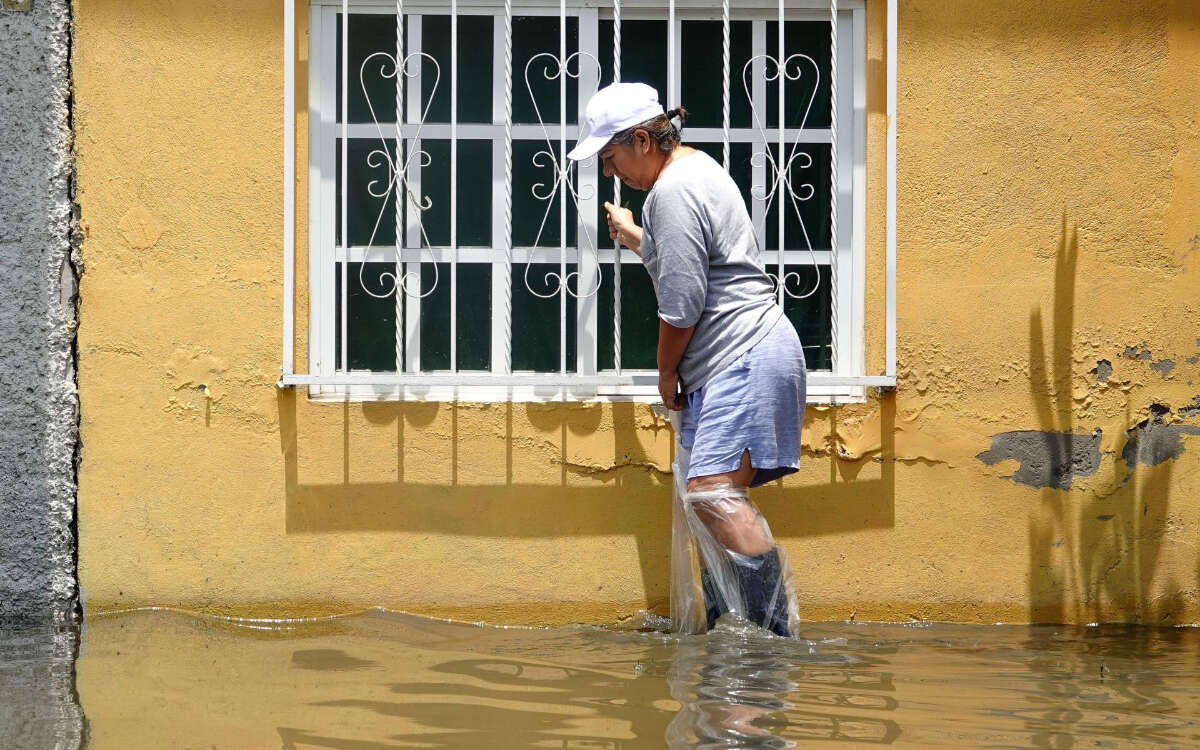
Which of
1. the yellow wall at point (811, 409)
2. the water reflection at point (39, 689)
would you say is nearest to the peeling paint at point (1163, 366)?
the yellow wall at point (811, 409)

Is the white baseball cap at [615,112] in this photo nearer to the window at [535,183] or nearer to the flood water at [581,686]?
the window at [535,183]

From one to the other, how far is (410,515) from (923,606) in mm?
1673

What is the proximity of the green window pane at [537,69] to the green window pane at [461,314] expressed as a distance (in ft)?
1.77

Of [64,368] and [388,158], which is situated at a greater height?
[388,158]

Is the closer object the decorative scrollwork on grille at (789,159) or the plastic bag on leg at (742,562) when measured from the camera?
the plastic bag on leg at (742,562)

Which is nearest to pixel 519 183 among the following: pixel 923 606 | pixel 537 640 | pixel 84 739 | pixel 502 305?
pixel 502 305

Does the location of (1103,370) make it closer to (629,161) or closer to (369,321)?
(629,161)

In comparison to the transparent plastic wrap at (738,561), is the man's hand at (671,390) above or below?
above

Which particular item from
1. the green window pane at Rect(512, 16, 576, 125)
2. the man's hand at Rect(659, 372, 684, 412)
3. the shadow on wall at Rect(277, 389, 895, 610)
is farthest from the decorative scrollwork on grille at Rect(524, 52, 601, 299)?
the man's hand at Rect(659, 372, 684, 412)

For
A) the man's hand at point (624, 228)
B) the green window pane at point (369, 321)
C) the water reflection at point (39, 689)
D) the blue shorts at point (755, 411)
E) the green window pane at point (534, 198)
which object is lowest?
the water reflection at point (39, 689)

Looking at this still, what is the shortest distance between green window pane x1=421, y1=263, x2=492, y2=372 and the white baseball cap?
0.81m

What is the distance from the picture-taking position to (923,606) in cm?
402

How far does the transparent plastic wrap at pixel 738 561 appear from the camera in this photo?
3379mm

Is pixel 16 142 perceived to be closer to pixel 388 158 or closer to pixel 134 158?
pixel 134 158
